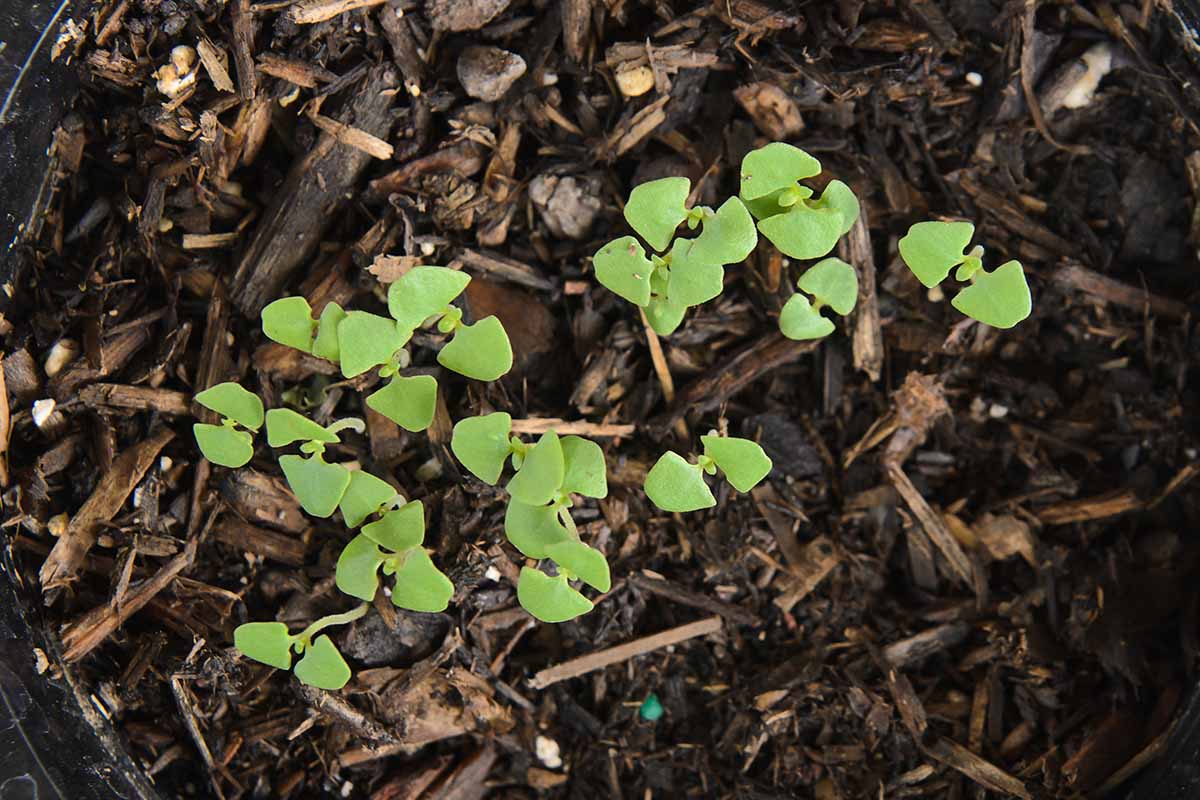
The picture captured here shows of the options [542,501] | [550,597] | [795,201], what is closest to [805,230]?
[795,201]

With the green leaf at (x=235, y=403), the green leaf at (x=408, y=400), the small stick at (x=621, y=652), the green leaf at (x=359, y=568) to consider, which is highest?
the green leaf at (x=235, y=403)

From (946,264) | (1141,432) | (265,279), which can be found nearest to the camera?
(946,264)

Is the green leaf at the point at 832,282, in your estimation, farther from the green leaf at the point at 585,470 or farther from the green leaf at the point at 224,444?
the green leaf at the point at 224,444

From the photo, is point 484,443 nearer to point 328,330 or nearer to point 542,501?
point 542,501

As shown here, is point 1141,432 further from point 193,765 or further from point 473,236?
point 193,765

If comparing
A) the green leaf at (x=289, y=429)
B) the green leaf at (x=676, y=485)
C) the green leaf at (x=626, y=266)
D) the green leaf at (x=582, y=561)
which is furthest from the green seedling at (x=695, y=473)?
the green leaf at (x=289, y=429)

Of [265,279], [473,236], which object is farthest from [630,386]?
[265,279]

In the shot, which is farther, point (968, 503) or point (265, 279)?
point (968, 503)
